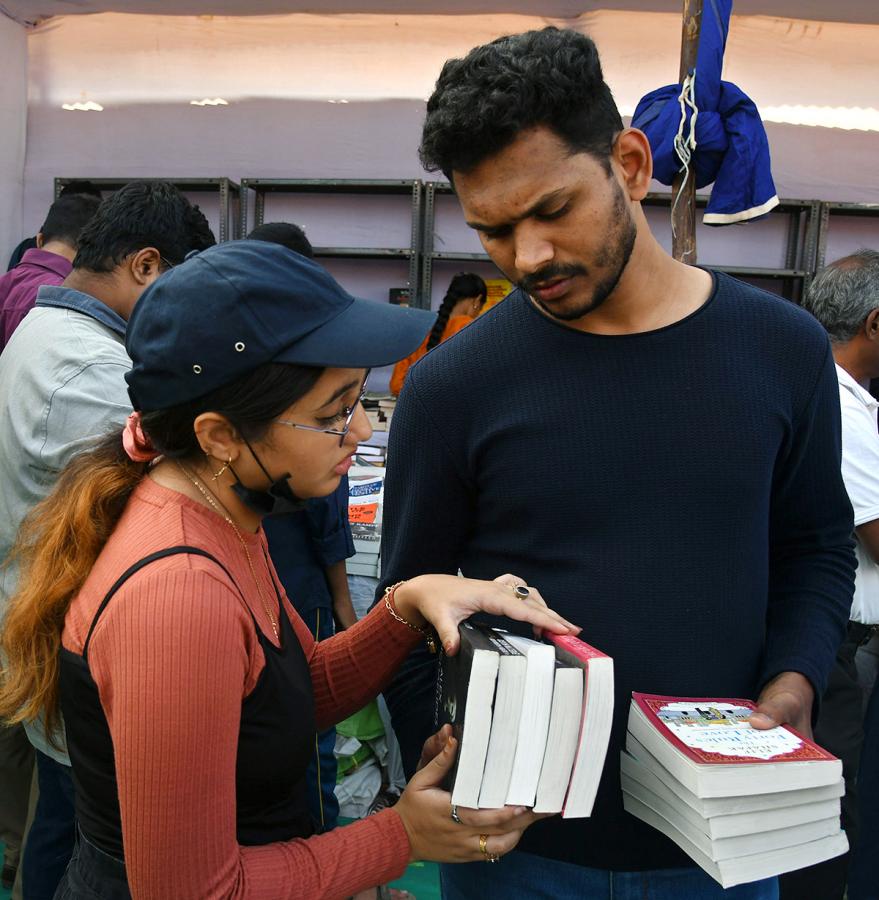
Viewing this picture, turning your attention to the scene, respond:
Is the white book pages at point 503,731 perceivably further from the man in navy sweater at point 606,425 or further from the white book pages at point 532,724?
the man in navy sweater at point 606,425

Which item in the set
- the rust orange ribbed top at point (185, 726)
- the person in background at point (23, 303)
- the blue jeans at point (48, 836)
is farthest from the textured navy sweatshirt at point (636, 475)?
the person in background at point (23, 303)

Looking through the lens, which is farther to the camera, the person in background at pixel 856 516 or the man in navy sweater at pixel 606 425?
the person in background at pixel 856 516

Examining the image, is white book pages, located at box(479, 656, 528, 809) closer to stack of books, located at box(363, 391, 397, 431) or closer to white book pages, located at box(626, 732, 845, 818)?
white book pages, located at box(626, 732, 845, 818)

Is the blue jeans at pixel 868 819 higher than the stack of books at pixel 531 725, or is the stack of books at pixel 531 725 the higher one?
the stack of books at pixel 531 725

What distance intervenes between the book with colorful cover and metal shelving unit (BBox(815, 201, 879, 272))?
4233 millimetres

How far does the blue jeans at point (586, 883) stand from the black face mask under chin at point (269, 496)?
564 millimetres

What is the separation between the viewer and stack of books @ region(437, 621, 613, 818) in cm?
81

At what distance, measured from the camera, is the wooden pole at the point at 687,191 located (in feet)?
6.48

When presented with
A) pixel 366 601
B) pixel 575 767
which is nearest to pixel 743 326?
pixel 575 767

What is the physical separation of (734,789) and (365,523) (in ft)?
7.37

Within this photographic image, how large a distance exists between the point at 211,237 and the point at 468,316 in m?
2.42

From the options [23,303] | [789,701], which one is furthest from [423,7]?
[789,701]

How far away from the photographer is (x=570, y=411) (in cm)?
106

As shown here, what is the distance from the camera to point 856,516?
197cm
